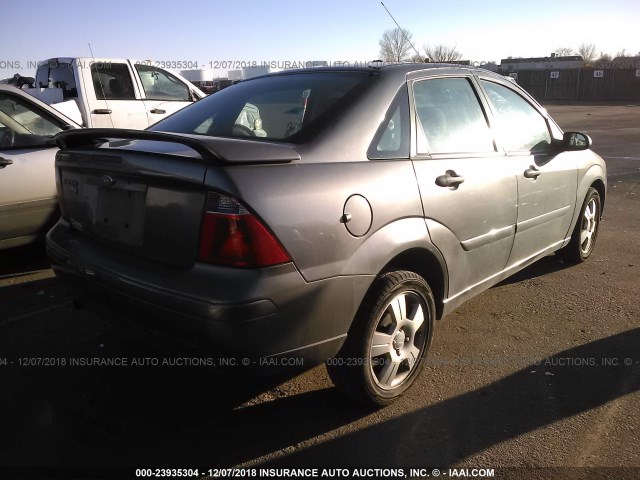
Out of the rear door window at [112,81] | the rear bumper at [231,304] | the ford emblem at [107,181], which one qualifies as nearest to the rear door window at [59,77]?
the rear door window at [112,81]

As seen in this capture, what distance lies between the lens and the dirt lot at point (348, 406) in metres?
2.38

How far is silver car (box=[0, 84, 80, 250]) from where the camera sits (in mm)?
4340

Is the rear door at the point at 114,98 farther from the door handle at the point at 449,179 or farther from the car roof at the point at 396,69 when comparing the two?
the door handle at the point at 449,179

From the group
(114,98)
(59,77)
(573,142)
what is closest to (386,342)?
(573,142)

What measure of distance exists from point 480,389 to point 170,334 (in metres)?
1.76

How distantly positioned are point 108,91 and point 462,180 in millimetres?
6741

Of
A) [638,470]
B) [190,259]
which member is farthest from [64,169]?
[638,470]

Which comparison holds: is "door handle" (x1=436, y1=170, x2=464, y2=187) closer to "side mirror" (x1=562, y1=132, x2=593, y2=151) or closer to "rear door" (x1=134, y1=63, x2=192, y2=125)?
"side mirror" (x1=562, y1=132, x2=593, y2=151)

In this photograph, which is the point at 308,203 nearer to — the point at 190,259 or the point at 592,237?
the point at 190,259

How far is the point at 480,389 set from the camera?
2.96 m

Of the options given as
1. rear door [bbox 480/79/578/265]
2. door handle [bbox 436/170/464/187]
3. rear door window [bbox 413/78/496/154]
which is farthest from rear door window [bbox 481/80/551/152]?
door handle [bbox 436/170/464/187]

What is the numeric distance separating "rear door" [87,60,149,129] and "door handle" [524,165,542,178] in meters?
6.21

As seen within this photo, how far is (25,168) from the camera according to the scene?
14.5 feet

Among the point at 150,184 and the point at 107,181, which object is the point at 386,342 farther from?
the point at 107,181
